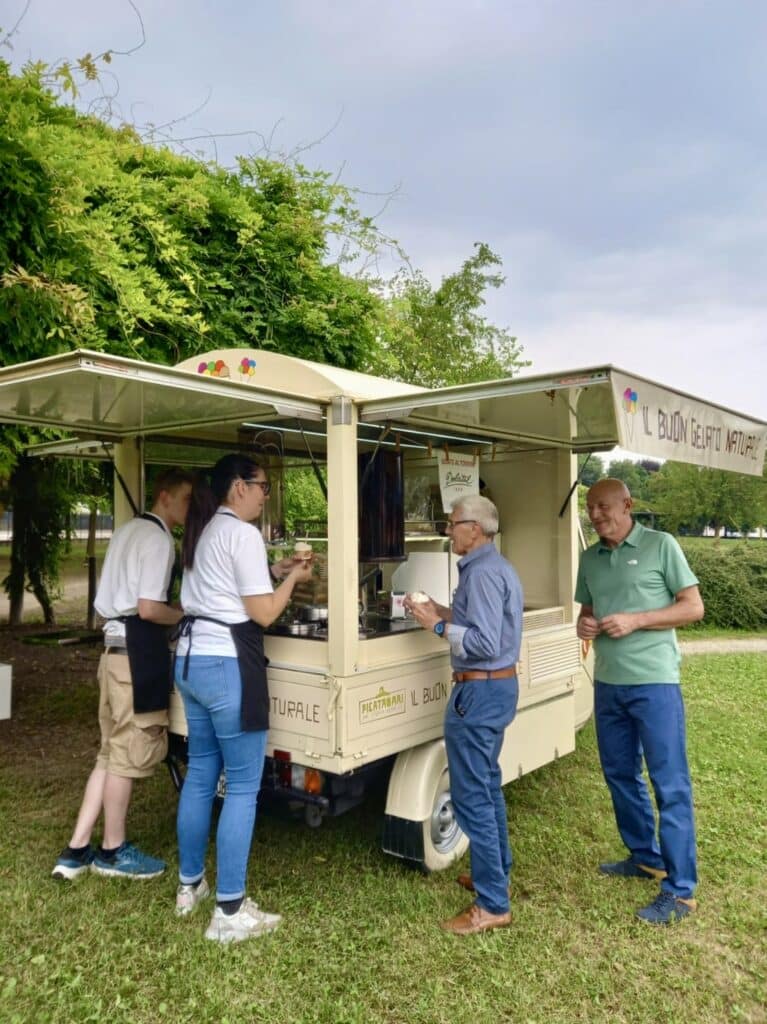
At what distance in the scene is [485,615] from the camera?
302 cm

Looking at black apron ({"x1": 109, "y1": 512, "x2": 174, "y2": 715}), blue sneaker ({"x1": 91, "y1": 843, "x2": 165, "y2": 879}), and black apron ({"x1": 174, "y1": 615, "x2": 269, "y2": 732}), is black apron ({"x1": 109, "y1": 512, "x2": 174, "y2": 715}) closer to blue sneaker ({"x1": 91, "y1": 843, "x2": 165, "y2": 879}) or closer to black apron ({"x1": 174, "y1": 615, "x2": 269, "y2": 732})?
black apron ({"x1": 174, "y1": 615, "x2": 269, "y2": 732})

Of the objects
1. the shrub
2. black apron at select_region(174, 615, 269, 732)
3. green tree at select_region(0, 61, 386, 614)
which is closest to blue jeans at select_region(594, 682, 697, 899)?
black apron at select_region(174, 615, 269, 732)

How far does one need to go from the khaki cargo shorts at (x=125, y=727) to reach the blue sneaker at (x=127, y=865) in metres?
0.39

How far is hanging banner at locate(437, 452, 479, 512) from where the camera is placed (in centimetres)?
414

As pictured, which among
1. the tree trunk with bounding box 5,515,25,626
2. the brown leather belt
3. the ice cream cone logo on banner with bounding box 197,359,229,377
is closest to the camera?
the brown leather belt

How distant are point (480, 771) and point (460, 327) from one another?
15.2 m

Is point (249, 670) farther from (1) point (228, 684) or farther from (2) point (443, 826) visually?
(2) point (443, 826)

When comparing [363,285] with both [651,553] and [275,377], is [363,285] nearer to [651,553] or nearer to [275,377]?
[275,377]

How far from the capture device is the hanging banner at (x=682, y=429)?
262 centimetres

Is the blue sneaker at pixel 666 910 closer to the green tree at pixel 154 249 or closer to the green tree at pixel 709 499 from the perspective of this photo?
the green tree at pixel 154 249

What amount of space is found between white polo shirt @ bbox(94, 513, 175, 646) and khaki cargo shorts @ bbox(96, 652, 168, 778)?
0.13 meters

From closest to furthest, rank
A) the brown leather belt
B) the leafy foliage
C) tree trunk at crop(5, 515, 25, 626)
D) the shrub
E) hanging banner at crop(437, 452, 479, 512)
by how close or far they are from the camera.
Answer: the brown leather belt → hanging banner at crop(437, 452, 479, 512) → the leafy foliage → tree trunk at crop(5, 515, 25, 626) → the shrub

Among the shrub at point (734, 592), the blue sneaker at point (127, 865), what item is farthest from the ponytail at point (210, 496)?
the shrub at point (734, 592)

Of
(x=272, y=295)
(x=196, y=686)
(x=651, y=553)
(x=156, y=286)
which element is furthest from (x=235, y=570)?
(x=272, y=295)
